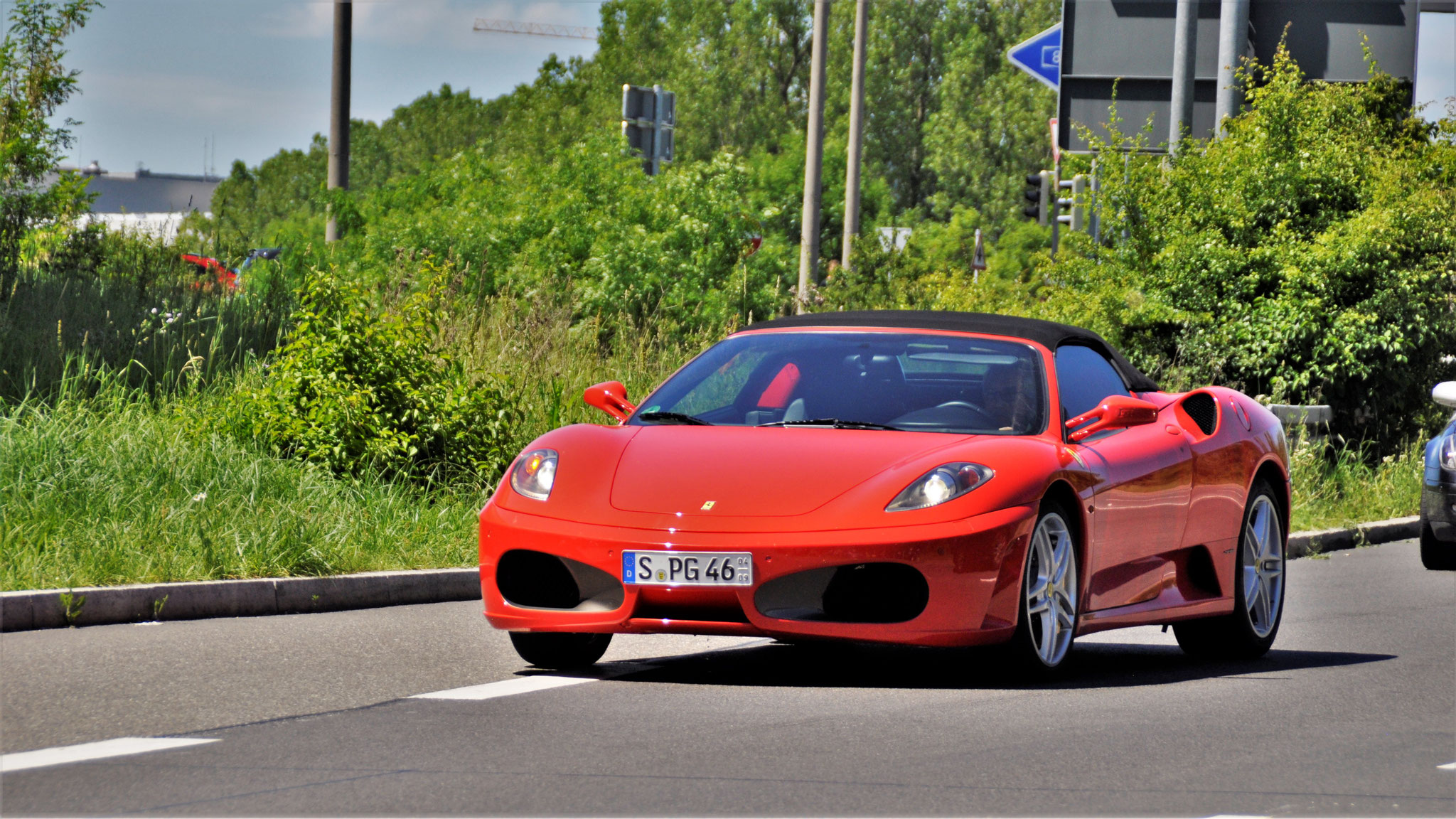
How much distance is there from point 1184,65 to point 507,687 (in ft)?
41.8

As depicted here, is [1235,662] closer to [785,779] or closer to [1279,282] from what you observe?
[785,779]

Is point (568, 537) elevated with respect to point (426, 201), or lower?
lower

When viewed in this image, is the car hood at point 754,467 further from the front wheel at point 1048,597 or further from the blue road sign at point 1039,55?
the blue road sign at point 1039,55

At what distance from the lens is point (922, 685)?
7305 mm

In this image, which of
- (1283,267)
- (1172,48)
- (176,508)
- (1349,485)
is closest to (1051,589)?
(176,508)

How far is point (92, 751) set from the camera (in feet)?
18.5

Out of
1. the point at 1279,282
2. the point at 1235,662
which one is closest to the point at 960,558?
the point at 1235,662

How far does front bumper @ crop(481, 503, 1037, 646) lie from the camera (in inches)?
267

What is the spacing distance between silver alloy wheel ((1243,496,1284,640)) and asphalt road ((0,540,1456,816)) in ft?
0.65

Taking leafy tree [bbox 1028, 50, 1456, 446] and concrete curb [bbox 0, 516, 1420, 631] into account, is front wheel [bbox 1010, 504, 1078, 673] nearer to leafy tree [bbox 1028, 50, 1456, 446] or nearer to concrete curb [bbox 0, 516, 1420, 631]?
concrete curb [bbox 0, 516, 1420, 631]

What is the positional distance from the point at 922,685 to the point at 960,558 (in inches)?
27.1

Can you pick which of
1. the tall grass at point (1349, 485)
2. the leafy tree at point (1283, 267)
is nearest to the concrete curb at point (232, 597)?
the tall grass at point (1349, 485)

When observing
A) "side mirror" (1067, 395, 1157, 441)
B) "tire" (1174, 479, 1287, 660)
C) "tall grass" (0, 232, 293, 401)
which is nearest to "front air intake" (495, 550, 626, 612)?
"side mirror" (1067, 395, 1157, 441)

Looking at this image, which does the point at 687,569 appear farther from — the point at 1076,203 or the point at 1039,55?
the point at 1039,55
